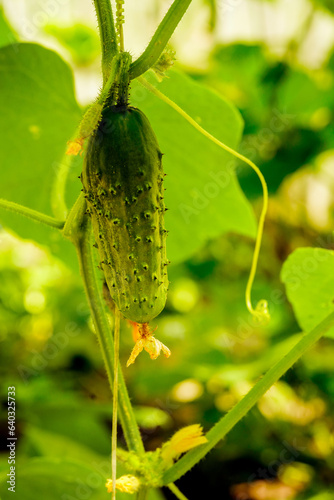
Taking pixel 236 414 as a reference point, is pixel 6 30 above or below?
above

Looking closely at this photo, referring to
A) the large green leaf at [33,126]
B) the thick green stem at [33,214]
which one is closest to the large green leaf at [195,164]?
the large green leaf at [33,126]

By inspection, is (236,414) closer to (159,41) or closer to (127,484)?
(127,484)

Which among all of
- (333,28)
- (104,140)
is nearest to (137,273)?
(104,140)

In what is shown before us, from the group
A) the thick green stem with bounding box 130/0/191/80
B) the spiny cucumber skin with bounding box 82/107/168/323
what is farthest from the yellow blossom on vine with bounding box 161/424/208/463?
the thick green stem with bounding box 130/0/191/80

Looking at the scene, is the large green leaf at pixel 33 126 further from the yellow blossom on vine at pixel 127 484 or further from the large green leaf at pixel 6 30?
the yellow blossom on vine at pixel 127 484

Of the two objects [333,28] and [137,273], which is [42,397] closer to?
[137,273]

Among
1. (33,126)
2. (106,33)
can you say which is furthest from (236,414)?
(33,126)
